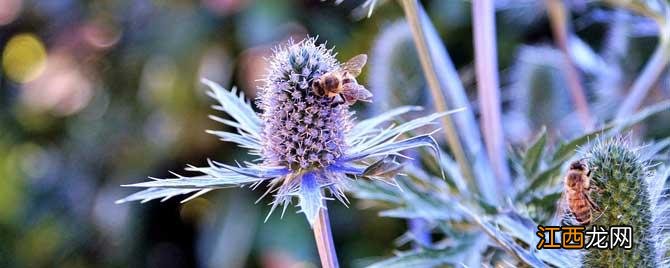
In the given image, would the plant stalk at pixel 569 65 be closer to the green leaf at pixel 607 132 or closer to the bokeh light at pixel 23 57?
the green leaf at pixel 607 132

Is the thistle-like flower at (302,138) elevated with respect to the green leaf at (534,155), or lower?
lower

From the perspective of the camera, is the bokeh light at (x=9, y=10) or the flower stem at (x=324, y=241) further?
the bokeh light at (x=9, y=10)

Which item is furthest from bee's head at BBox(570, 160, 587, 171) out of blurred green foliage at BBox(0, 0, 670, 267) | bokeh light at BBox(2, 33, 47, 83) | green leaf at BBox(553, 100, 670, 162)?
bokeh light at BBox(2, 33, 47, 83)

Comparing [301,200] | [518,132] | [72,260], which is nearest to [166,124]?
[72,260]

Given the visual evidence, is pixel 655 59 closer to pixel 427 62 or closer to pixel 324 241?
pixel 427 62

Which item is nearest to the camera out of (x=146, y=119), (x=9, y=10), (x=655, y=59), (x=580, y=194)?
(x=580, y=194)

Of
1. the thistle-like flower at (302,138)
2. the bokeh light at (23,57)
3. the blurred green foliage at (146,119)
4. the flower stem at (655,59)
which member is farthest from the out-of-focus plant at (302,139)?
the bokeh light at (23,57)

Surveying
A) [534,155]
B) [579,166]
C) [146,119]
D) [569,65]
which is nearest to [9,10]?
[146,119]
